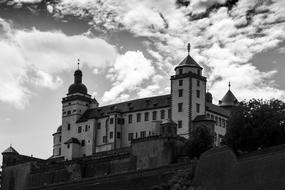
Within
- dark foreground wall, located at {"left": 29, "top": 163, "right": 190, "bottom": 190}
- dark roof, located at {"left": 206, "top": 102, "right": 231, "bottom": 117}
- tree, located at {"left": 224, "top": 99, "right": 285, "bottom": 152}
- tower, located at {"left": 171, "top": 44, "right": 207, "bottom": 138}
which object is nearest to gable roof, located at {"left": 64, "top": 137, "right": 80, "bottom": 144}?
tower, located at {"left": 171, "top": 44, "right": 207, "bottom": 138}

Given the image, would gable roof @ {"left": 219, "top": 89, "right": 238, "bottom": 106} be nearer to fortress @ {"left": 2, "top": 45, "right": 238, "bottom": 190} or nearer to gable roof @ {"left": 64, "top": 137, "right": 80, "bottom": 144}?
fortress @ {"left": 2, "top": 45, "right": 238, "bottom": 190}

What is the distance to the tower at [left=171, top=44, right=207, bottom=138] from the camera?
9188cm

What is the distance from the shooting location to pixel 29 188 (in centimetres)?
8788

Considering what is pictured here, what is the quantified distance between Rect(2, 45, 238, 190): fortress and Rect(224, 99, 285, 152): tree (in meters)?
6.65

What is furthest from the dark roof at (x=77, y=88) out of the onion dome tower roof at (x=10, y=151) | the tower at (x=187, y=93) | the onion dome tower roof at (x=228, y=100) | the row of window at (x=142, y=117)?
the onion dome tower roof at (x=228, y=100)

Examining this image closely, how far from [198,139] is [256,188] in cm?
2408

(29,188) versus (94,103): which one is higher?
(94,103)

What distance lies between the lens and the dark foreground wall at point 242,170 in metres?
49.4

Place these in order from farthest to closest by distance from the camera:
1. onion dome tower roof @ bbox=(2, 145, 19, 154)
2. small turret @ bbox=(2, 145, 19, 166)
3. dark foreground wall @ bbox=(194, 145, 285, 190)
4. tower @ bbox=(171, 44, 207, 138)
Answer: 1. onion dome tower roof @ bbox=(2, 145, 19, 154)
2. small turret @ bbox=(2, 145, 19, 166)
3. tower @ bbox=(171, 44, 207, 138)
4. dark foreground wall @ bbox=(194, 145, 285, 190)

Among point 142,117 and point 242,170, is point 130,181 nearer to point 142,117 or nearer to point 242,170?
point 242,170

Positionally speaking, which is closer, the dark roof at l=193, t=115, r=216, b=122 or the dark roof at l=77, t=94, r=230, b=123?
the dark roof at l=193, t=115, r=216, b=122

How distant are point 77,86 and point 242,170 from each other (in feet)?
198

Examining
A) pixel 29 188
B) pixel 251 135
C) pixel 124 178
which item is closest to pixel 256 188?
pixel 251 135

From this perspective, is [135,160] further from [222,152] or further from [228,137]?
[222,152]
